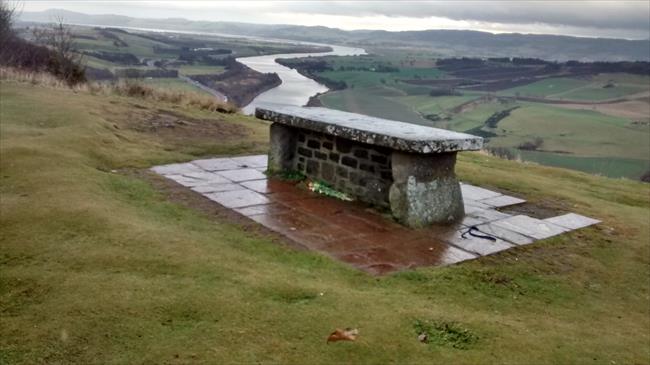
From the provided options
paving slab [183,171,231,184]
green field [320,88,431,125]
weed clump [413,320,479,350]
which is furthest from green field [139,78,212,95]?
weed clump [413,320,479,350]

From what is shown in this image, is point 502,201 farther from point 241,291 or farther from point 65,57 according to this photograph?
point 65,57

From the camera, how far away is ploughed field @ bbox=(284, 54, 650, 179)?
3656cm

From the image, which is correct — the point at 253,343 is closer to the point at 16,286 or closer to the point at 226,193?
the point at 16,286

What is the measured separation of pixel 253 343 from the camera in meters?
3.41

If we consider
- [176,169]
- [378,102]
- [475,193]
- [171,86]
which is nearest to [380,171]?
[475,193]

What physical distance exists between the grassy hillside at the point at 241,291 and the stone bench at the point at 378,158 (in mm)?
1137

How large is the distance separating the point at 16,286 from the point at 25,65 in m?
19.7

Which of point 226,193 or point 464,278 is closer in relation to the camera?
point 464,278

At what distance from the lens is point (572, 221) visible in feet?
23.2

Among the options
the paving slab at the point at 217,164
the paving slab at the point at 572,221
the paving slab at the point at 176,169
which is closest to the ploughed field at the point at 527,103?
the paving slab at the point at 572,221

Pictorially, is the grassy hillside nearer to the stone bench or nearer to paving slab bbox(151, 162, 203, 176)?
paving slab bbox(151, 162, 203, 176)

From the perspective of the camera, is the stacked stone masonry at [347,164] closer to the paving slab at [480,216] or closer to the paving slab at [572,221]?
the paving slab at [480,216]

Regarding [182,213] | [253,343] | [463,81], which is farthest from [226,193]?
[463,81]

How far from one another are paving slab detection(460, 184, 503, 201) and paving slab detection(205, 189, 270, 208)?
2.82 meters
